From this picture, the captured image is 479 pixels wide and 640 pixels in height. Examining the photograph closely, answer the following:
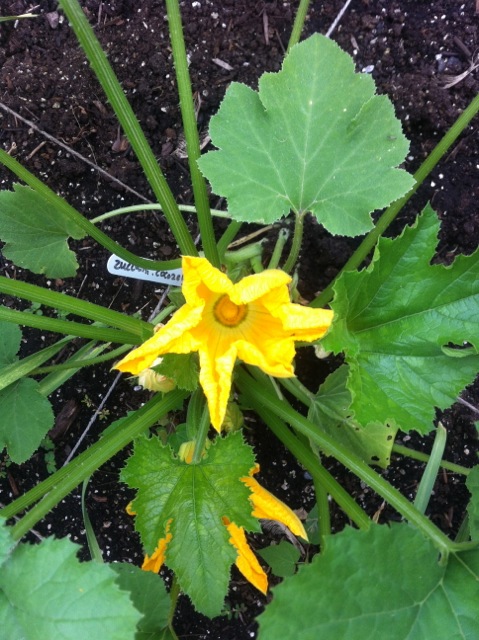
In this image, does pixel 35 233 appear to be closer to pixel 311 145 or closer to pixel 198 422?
pixel 198 422

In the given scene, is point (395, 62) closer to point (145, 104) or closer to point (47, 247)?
point (145, 104)

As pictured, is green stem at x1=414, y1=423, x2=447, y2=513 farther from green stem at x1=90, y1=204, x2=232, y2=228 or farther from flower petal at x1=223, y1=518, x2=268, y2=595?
green stem at x1=90, y1=204, x2=232, y2=228

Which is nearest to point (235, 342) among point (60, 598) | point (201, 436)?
point (201, 436)

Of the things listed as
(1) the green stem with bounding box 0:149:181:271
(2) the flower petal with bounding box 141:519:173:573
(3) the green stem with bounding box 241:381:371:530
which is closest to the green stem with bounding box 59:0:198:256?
(1) the green stem with bounding box 0:149:181:271

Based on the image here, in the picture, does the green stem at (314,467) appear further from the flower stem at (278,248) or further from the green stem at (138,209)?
the green stem at (138,209)

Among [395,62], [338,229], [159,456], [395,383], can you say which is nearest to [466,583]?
[395,383]

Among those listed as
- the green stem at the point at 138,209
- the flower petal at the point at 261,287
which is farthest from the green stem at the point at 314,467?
the green stem at the point at 138,209
